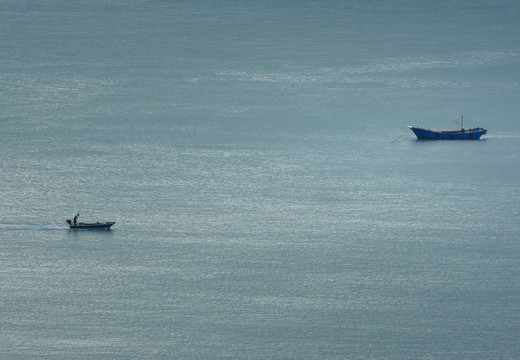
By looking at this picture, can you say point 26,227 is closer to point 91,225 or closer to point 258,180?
point 91,225

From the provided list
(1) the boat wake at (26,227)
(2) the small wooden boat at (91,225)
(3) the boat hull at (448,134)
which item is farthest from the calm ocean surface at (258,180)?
(3) the boat hull at (448,134)

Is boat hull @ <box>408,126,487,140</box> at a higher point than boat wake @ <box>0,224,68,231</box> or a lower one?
higher

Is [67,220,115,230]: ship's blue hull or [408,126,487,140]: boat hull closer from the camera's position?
[67,220,115,230]: ship's blue hull

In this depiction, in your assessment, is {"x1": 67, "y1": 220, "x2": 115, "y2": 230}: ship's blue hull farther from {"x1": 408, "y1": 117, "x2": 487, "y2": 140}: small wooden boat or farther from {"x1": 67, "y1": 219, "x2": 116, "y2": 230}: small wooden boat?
{"x1": 408, "y1": 117, "x2": 487, "y2": 140}: small wooden boat

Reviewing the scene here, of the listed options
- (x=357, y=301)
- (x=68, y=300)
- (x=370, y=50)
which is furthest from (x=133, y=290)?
(x=370, y=50)

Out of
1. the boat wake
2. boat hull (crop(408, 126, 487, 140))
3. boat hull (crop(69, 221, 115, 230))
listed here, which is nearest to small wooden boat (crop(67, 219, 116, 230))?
boat hull (crop(69, 221, 115, 230))

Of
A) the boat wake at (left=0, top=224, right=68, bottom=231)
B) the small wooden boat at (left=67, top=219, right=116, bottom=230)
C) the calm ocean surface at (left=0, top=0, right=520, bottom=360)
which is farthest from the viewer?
the boat wake at (left=0, top=224, right=68, bottom=231)

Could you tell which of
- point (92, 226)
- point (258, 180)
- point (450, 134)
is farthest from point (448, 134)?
point (92, 226)
